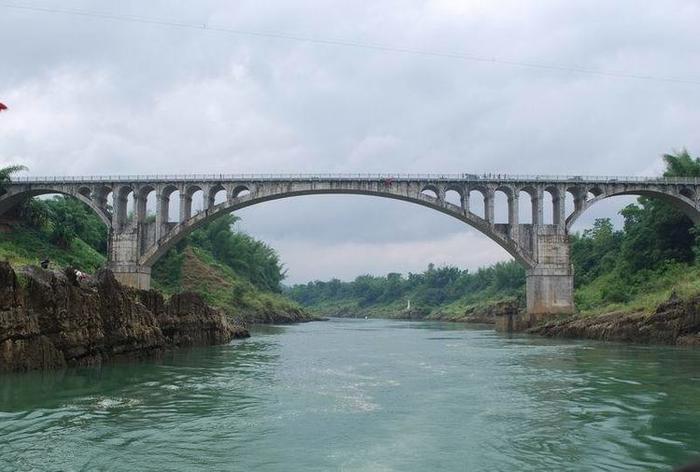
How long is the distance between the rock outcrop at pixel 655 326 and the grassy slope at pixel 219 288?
3451cm

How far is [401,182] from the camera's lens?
160 ft

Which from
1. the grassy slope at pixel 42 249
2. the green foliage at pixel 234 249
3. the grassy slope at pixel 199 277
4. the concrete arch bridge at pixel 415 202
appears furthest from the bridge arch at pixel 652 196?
the green foliage at pixel 234 249

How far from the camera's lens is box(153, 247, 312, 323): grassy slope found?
213 ft

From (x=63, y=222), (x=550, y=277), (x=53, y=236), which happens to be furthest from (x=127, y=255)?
(x=550, y=277)

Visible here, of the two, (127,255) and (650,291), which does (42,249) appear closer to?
(127,255)

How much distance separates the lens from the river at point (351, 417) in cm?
979

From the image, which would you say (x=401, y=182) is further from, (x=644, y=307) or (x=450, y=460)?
(x=450, y=460)

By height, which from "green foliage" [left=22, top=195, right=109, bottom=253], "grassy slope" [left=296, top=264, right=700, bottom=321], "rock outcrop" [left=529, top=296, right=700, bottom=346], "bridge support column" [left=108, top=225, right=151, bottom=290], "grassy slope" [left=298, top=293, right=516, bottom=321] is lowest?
"grassy slope" [left=298, top=293, right=516, bottom=321]

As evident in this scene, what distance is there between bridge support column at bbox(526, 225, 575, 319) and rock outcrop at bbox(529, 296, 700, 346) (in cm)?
706

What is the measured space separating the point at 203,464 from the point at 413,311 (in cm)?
12251

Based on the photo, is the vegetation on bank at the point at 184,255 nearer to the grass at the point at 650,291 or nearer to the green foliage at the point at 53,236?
the green foliage at the point at 53,236

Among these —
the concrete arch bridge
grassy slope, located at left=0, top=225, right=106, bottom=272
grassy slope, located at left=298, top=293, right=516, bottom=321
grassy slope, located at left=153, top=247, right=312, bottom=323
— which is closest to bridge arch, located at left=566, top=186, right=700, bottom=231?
the concrete arch bridge

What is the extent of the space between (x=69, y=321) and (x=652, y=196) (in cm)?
4304

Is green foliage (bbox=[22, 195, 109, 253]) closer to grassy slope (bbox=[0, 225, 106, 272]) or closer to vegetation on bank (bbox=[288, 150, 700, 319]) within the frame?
grassy slope (bbox=[0, 225, 106, 272])
